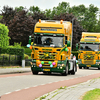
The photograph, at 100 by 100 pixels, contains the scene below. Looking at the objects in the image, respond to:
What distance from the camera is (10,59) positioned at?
114 feet

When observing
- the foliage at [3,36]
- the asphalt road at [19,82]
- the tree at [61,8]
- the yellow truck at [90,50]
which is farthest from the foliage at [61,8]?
the asphalt road at [19,82]

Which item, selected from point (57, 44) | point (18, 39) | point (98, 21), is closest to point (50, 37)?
point (57, 44)

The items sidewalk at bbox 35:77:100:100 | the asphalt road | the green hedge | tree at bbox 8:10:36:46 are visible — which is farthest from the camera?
tree at bbox 8:10:36:46

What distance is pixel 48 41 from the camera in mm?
22781

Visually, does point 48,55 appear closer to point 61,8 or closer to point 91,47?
point 91,47

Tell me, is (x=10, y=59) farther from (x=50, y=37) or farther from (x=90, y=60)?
(x=50, y=37)

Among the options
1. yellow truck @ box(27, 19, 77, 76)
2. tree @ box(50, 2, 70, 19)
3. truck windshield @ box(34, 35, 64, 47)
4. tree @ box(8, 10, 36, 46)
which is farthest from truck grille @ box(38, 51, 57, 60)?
tree @ box(50, 2, 70, 19)

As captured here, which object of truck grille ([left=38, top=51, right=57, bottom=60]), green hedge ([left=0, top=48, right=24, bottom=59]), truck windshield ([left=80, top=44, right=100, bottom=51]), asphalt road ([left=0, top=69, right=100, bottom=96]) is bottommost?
asphalt road ([left=0, top=69, right=100, bottom=96])

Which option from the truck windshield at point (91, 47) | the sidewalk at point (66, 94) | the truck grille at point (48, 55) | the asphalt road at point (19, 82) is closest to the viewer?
the sidewalk at point (66, 94)

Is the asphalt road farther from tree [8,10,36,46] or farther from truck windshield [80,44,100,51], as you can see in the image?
tree [8,10,36,46]

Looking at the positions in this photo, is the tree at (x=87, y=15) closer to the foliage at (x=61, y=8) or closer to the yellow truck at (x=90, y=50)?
the foliage at (x=61, y=8)

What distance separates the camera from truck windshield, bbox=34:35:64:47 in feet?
74.2

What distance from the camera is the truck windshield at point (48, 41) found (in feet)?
74.2

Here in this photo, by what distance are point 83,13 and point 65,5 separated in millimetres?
9801
